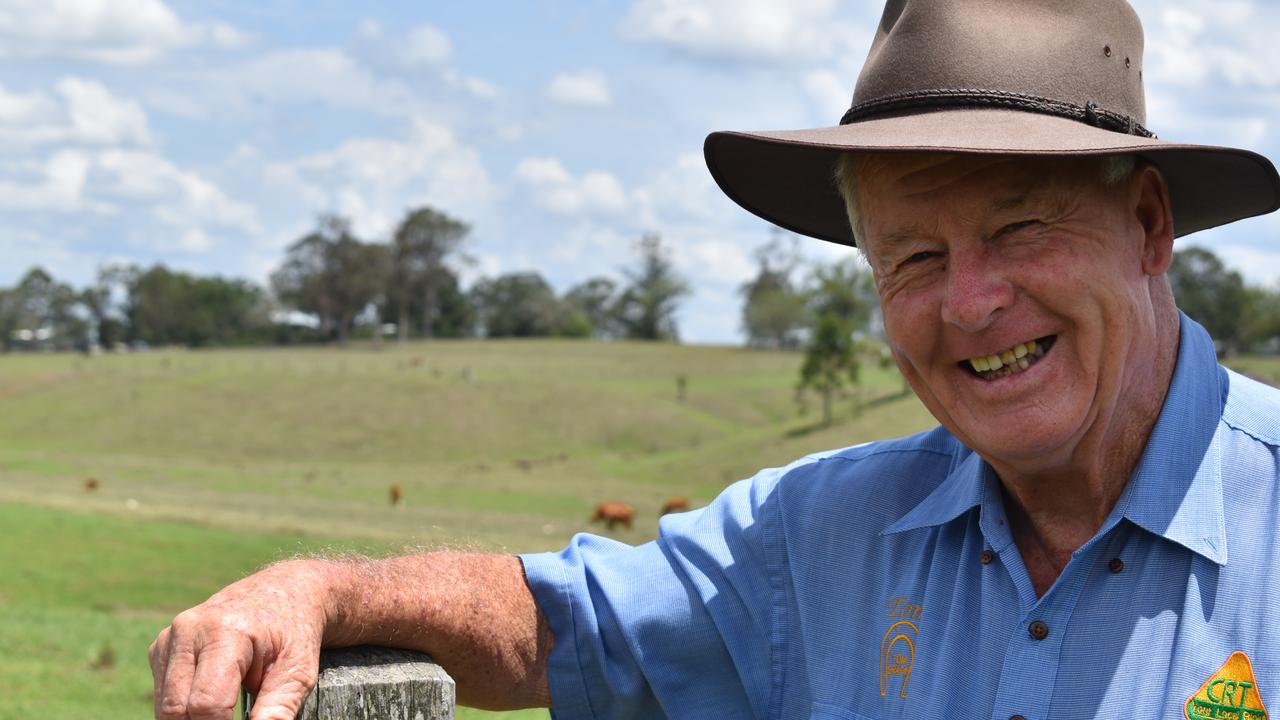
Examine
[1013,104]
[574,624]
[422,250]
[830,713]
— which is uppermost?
[422,250]

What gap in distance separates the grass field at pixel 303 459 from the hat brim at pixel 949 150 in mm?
980

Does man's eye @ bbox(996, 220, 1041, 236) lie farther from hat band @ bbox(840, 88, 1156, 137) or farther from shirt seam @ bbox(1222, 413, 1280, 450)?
shirt seam @ bbox(1222, 413, 1280, 450)

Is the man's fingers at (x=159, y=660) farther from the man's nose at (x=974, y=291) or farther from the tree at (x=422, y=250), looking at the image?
the tree at (x=422, y=250)

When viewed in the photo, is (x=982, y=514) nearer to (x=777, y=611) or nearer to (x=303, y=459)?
(x=777, y=611)

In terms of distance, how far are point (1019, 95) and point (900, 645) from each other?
102cm

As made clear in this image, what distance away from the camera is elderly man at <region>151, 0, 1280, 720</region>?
83.5 inches

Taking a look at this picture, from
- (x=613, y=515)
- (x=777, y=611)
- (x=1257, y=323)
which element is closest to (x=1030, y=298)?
(x=777, y=611)

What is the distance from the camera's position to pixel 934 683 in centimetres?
233

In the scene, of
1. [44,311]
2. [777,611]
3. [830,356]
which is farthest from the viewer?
[44,311]

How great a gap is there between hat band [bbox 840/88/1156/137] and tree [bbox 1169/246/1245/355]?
83.2 meters

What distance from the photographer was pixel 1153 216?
7.88ft

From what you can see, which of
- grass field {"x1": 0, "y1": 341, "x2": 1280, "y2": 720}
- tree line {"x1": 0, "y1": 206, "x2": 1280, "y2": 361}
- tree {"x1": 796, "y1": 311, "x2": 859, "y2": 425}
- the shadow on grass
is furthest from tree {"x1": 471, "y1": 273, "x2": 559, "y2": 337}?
tree {"x1": 796, "y1": 311, "x2": 859, "y2": 425}

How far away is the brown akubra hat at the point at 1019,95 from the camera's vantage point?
219cm

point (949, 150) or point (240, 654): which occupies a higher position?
point (949, 150)
